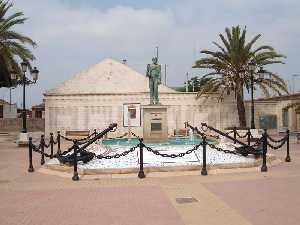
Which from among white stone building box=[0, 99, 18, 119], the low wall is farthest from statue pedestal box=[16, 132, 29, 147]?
white stone building box=[0, 99, 18, 119]

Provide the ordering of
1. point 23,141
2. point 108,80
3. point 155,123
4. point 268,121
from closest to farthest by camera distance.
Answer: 1. point 155,123
2. point 23,141
3. point 268,121
4. point 108,80

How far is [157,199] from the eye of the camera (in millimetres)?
9312

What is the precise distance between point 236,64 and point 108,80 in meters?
12.2

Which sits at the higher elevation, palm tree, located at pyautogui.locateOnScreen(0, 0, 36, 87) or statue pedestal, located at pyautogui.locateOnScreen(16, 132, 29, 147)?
palm tree, located at pyautogui.locateOnScreen(0, 0, 36, 87)

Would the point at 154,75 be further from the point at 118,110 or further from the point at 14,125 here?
the point at 14,125

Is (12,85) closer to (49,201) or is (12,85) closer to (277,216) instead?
(49,201)

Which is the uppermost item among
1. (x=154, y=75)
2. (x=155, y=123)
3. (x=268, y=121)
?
(x=154, y=75)

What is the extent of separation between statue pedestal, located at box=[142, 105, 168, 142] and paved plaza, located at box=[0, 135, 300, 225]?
27.6 ft

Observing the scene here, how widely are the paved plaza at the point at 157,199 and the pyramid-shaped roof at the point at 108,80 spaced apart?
25.3 m

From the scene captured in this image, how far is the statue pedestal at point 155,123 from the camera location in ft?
70.4

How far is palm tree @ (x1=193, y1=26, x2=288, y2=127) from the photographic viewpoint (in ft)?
103

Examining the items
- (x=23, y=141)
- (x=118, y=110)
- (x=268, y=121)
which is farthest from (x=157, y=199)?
(x=268, y=121)

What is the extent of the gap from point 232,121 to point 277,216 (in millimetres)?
27294

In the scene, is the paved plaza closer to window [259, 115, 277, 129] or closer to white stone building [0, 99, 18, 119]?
window [259, 115, 277, 129]
